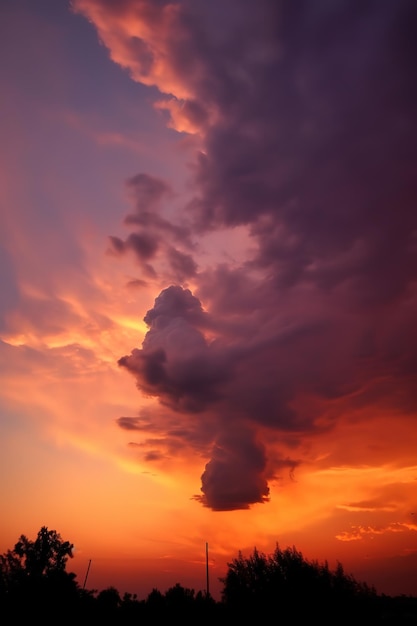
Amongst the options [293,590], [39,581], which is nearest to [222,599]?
[293,590]

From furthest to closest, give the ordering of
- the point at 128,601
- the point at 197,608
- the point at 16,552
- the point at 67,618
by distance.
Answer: the point at 128,601 → the point at 16,552 → the point at 197,608 → the point at 67,618

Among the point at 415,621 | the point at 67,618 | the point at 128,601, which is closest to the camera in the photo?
the point at 67,618

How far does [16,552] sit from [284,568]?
52.6m

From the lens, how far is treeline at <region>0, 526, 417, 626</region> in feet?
196

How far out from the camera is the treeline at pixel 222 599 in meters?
59.9

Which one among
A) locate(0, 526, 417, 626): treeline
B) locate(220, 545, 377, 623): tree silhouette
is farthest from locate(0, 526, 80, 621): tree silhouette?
locate(220, 545, 377, 623): tree silhouette

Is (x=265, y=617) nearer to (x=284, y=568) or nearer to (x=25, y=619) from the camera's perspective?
(x=284, y=568)

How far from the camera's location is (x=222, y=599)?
77.4 metres

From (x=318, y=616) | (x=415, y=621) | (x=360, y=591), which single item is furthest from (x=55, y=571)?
(x=415, y=621)

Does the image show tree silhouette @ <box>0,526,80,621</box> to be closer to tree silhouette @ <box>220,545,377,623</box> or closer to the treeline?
the treeline

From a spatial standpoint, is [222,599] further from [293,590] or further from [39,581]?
[39,581]

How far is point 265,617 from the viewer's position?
61781 millimetres

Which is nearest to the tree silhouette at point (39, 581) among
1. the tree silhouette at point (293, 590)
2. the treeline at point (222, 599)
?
the treeline at point (222, 599)

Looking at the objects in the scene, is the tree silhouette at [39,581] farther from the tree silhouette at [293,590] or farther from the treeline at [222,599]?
the tree silhouette at [293,590]
